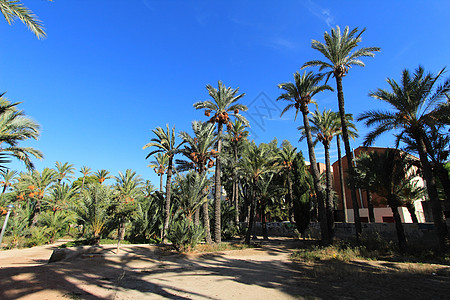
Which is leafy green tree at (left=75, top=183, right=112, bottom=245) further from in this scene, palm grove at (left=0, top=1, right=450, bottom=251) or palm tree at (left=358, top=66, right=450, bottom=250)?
palm tree at (left=358, top=66, right=450, bottom=250)

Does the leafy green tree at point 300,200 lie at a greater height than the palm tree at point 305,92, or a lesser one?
lesser

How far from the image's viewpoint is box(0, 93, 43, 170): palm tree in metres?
12.6

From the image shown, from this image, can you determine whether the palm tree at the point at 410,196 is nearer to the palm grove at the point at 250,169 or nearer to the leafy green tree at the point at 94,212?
the palm grove at the point at 250,169

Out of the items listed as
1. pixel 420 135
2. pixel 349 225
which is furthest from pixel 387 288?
pixel 349 225

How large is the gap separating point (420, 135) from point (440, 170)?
4.09 meters

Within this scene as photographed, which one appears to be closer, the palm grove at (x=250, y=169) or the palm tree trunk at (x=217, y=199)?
the palm grove at (x=250, y=169)

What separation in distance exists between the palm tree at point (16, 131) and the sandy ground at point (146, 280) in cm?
655

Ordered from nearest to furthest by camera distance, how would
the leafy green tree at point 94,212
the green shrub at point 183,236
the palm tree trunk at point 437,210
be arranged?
the palm tree trunk at point 437,210 → the green shrub at point 183,236 → the leafy green tree at point 94,212

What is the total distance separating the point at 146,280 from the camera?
8.09 meters

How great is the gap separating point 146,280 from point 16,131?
12.7 meters

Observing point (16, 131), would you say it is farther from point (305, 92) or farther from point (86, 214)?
point (305, 92)

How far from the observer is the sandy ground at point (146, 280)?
6.15m

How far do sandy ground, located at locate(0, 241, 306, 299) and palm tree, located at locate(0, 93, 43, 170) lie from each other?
6.55 meters

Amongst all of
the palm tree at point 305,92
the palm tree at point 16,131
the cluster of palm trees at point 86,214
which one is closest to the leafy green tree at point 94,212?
the cluster of palm trees at point 86,214
